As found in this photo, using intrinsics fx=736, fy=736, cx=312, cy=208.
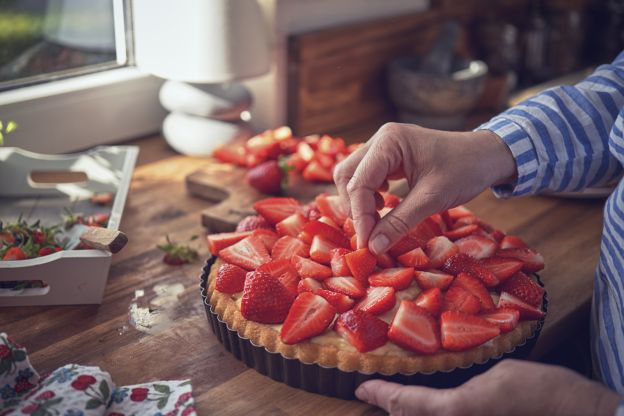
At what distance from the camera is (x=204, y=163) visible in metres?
1.82

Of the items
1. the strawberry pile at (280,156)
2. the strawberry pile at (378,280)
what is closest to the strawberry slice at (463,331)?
the strawberry pile at (378,280)

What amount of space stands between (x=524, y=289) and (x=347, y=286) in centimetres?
28

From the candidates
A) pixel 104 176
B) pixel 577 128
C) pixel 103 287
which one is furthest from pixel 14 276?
pixel 577 128

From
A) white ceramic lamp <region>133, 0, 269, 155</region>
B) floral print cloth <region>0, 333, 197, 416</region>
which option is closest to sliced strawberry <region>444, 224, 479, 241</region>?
floral print cloth <region>0, 333, 197, 416</region>

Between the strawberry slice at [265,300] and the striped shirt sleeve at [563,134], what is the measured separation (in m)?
0.44

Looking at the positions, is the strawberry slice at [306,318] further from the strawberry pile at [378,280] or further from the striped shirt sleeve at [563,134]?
the striped shirt sleeve at [563,134]

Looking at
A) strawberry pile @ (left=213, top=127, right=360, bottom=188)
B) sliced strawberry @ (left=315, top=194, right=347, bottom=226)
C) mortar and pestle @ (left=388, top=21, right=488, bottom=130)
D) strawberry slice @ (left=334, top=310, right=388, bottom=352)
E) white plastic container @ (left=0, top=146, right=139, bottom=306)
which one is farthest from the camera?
mortar and pestle @ (left=388, top=21, right=488, bottom=130)

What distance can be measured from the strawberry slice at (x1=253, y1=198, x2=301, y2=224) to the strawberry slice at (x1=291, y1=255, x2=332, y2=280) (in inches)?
7.6

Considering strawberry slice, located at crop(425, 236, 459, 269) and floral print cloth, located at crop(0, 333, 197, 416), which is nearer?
floral print cloth, located at crop(0, 333, 197, 416)

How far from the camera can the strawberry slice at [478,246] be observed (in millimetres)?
1222

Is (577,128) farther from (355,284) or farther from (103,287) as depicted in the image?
(103,287)

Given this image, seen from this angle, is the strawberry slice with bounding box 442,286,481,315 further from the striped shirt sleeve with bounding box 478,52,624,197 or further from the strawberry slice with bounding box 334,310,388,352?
the striped shirt sleeve with bounding box 478,52,624,197

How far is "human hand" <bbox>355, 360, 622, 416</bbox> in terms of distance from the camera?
858mm

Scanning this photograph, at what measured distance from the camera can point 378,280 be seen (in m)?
1.11
